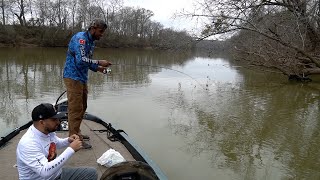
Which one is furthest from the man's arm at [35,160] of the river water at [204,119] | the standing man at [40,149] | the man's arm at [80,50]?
the river water at [204,119]

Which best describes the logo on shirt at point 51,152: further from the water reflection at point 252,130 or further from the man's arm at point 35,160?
the water reflection at point 252,130

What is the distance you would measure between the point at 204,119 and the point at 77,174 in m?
6.15

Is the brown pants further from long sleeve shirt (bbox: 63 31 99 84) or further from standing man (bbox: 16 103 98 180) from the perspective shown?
standing man (bbox: 16 103 98 180)

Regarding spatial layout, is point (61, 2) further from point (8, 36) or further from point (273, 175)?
point (273, 175)

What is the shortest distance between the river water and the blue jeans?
2.31 m

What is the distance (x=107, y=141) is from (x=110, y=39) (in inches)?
1850

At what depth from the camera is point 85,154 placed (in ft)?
15.3

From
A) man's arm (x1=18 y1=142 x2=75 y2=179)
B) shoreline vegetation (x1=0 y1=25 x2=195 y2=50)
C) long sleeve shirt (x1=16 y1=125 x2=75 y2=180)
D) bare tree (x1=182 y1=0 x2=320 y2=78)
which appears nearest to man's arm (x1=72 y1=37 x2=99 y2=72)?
long sleeve shirt (x1=16 y1=125 x2=75 y2=180)

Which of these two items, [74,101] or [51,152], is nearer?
[51,152]

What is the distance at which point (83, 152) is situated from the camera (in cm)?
473

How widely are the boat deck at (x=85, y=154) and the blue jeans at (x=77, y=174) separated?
562mm

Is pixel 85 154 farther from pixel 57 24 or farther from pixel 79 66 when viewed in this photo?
pixel 57 24

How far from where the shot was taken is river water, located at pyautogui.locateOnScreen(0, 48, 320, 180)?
19.9ft

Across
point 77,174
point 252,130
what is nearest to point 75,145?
point 77,174
